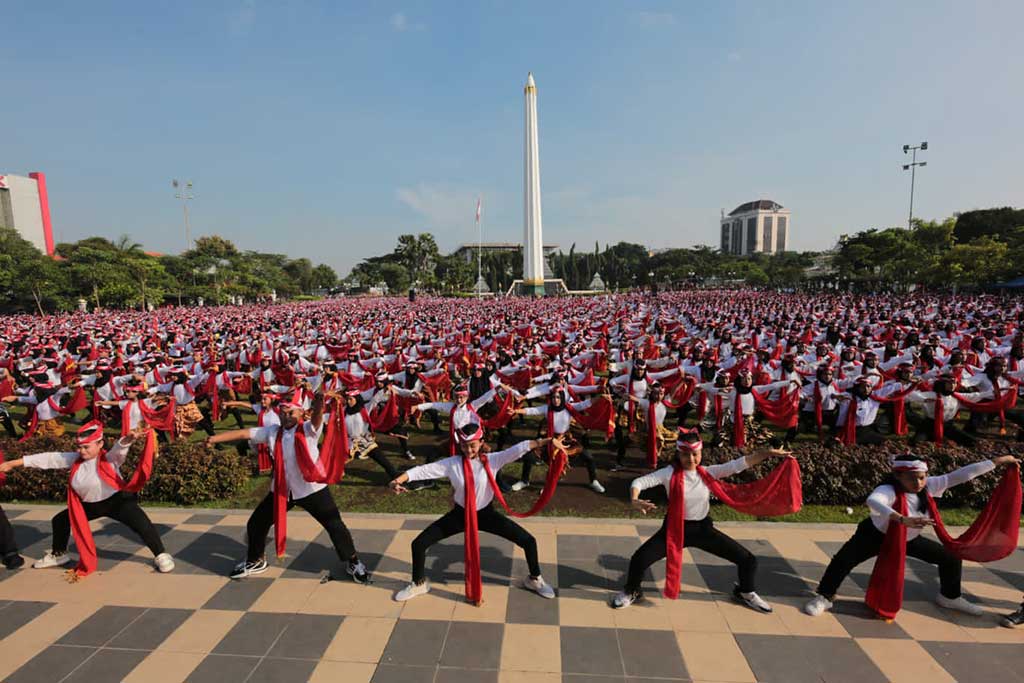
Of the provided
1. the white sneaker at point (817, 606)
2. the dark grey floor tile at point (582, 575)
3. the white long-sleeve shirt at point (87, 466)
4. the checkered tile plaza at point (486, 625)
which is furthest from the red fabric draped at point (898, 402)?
the white long-sleeve shirt at point (87, 466)

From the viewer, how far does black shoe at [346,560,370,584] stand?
5.12 meters

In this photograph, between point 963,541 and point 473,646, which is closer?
point 473,646

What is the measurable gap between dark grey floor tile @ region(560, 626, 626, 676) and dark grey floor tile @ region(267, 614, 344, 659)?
2.03 metres

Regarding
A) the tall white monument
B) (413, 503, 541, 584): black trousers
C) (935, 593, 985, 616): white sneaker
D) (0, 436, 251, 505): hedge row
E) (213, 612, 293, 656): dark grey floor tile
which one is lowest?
(213, 612, 293, 656): dark grey floor tile

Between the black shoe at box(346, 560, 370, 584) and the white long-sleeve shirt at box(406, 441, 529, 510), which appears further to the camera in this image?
the black shoe at box(346, 560, 370, 584)

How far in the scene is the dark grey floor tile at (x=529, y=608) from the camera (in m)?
4.54

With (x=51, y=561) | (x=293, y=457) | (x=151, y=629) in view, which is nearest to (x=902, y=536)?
(x=293, y=457)

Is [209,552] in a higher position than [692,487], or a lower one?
lower

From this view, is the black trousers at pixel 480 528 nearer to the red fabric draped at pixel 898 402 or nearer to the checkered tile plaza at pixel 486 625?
the checkered tile plaza at pixel 486 625

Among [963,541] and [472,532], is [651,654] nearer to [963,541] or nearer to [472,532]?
[472,532]

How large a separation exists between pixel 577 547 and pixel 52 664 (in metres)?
4.84

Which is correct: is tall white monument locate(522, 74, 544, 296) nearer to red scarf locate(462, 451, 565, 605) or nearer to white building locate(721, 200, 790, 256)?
red scarf locate(462, 451, 565, 605)

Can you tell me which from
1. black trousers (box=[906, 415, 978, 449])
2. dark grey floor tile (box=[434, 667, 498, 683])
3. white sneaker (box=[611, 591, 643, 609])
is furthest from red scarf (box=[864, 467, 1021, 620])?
black trousers (box=[906, 415, 978, 449])

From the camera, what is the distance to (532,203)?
5809 cm
